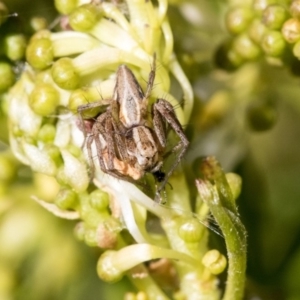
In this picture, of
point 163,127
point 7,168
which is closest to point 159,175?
point 163,127

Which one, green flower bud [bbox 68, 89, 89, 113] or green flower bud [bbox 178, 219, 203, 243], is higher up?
green flower bud [bbox 68, 89, 89, 113]

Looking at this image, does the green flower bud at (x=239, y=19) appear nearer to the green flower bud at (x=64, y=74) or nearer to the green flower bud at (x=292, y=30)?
the green flower bud at (x=292, y=30)

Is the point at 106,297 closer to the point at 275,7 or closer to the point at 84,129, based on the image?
the point at 84,129

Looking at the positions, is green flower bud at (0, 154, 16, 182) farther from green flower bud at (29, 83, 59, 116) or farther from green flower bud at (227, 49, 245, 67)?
green flower bud at (227, 49, 245, 67)

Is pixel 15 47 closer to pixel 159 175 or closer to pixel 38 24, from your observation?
pixel 38 24

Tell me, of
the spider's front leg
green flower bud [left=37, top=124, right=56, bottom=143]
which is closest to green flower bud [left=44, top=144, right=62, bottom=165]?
green flower bud [left=37, top=124, right=56, bottom=143]

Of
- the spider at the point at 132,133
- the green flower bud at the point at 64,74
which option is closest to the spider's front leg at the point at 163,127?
the spider at the point at 132,133
